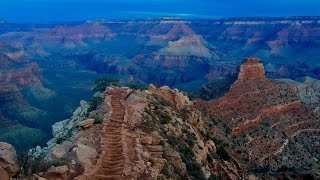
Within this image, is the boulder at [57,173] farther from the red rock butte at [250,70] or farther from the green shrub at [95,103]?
the red rock butte at [250,70]

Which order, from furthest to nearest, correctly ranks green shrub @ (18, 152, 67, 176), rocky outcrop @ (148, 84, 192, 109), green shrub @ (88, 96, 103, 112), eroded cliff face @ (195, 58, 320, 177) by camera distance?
eroded cliff face @ (195, 58, 320, 177) < rocky outcrop @ (148, 84, 192, 109) < green shrub @ (88, 96, 103, 112) < green shrub @ (18, 152, 67, 176)

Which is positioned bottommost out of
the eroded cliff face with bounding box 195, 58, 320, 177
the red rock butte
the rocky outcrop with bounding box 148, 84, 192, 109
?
the eroded cliff face with bounding box 195, 58, 320, 177

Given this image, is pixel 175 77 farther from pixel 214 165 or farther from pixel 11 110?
pixel 214 165

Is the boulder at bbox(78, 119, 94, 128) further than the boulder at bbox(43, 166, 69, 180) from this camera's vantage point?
Yes

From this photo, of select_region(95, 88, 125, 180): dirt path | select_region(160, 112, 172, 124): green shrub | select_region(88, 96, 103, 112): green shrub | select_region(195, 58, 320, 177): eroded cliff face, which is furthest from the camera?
select_region(195, 58, 320, 177): eroded cliff face

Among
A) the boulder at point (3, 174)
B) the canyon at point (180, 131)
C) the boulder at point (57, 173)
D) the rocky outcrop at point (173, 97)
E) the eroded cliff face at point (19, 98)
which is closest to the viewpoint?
the boulder at point (3, 174)

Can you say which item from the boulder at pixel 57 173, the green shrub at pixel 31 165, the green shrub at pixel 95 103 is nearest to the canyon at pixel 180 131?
the boulder at pixel 57 173

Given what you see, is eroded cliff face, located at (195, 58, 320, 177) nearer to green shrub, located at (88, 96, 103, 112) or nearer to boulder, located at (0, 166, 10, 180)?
green shrub, located at (88, 96, 103, 112)

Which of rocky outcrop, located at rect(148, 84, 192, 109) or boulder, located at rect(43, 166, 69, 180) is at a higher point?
boulder, located at rect(43, 166, 69, 180)

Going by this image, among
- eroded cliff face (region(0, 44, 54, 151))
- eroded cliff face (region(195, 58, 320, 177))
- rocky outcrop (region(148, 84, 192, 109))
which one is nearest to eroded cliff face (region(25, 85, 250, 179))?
rocky outcrop (region(148, 84, 192, 109))
